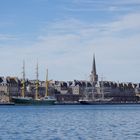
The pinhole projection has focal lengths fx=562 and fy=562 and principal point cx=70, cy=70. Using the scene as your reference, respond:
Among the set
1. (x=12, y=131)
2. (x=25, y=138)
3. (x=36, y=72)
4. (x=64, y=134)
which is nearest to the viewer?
(x=25, y=138)

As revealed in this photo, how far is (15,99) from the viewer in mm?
180375

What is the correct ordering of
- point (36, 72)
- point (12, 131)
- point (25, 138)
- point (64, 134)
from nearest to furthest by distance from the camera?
point (25, 138), point (64, 134), point (12, 131), point (36, 72)

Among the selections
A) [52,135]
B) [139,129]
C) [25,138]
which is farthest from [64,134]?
[139,129]

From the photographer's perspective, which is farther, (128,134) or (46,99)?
(46,99)

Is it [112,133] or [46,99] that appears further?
[46,99]

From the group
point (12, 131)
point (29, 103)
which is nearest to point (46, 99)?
point (29, 103)

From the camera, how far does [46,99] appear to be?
18188 cm

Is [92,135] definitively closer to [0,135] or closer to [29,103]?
[0,135]

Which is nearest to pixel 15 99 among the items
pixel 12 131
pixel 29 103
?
pixel 29 103

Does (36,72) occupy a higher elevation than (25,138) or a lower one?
higher

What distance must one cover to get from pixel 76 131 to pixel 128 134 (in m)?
5.15

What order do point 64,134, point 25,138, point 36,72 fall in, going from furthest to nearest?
point 36,72 → point 64,134 → point 25,138

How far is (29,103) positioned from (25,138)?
136289 mm

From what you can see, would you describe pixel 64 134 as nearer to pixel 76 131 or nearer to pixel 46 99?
pixel 76 131
